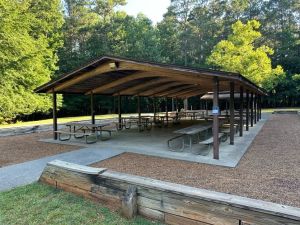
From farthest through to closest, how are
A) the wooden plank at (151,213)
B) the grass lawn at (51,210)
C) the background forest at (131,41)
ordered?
the background forest at (131,41) < the grass lawn at (51,210) < the wooden plank at (151,213)

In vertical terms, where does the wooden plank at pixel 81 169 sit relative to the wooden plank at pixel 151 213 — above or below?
above

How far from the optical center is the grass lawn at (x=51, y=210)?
3107mm

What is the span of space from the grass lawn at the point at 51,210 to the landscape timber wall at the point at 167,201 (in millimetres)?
130

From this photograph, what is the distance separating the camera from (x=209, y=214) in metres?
2.63

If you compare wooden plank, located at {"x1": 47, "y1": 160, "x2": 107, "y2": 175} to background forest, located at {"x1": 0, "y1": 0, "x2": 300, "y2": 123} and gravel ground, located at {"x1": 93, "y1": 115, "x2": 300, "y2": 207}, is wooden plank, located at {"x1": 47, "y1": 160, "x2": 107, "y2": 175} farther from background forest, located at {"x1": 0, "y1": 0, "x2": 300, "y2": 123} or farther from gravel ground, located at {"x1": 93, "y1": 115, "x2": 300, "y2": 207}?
background forest, located at {"x1": 0, "y1": 0, "x2": 300, "y2": 123}

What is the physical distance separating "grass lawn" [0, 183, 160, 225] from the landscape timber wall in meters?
0.13

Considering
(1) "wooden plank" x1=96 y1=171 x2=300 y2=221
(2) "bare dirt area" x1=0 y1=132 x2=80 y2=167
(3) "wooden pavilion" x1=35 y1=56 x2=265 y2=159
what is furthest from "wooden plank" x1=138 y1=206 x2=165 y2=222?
(2) "bare dirt area" x1=0 y1=132 x2=80 y2=167

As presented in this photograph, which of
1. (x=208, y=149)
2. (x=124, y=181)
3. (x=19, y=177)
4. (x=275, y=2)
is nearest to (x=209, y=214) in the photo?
(x=124, y=181)

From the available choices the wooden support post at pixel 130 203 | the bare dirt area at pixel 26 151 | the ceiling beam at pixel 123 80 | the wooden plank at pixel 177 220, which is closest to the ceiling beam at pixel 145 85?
the ceiling beam at pixel 123 80

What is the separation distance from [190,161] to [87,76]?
15.8 feet

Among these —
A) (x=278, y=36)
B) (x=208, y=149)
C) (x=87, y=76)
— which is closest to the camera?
(x=208, y=149)

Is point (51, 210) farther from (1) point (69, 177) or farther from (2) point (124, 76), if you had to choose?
(2) point (124, 76)

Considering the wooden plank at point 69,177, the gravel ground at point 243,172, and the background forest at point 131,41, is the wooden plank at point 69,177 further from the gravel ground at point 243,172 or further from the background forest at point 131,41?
the background forest at point 131,41

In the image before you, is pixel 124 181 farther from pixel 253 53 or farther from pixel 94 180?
pixel 253 53
